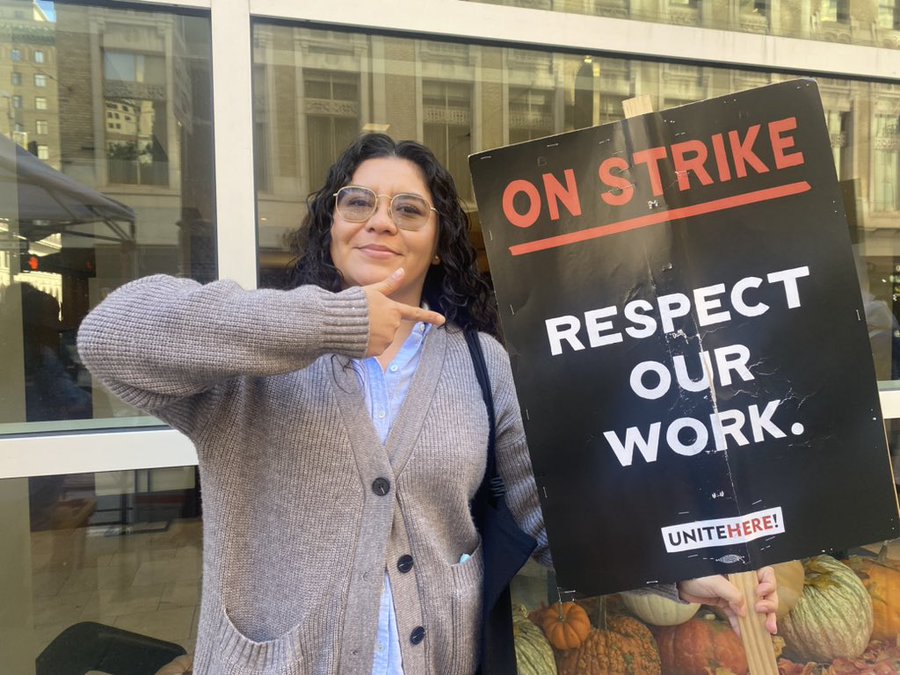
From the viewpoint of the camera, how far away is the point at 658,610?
7.97 ft

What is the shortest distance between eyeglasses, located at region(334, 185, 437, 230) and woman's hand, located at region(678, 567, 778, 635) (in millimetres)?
953

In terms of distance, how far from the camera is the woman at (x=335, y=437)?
93 centimetres

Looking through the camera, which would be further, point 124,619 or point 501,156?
point 124,619

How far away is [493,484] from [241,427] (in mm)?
575

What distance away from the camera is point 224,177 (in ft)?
7.14

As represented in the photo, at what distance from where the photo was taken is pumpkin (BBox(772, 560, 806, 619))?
8.01 feet

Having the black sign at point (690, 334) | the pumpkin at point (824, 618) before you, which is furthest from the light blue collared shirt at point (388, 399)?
the pumpkin at point (824, 618)

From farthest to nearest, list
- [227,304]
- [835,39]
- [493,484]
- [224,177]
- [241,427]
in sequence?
[835,39] → [224,177] → [493,484] → [241,427] → [227,304]

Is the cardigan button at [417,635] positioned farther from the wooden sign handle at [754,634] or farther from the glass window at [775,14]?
the glass window at [775,14]

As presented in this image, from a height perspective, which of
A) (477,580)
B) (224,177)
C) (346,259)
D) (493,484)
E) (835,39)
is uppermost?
(835,39)

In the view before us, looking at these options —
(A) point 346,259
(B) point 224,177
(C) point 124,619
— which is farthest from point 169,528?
(A) point 346,259

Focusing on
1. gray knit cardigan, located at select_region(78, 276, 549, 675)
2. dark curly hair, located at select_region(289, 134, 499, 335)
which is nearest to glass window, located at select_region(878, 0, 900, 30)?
Answer: dark curly hair, located at select_region(289, 134, 499, 335)

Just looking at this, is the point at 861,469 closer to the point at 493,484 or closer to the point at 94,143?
the point at 493,484

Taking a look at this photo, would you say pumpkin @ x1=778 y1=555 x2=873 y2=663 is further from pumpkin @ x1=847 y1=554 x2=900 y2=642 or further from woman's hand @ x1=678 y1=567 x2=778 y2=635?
woman's hand @ x1=678 y1=567 x2=778 y2=635
